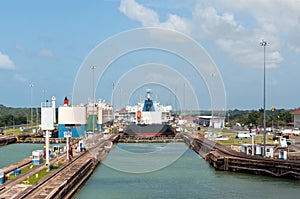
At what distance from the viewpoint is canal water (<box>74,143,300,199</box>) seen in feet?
73.5

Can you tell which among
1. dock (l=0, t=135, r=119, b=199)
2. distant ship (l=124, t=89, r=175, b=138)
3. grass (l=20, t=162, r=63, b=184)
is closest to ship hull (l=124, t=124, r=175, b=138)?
distant ship (l=124, t=89, r=175, b=138)

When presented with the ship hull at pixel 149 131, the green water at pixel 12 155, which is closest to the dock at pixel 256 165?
the green water at pixel 12 155

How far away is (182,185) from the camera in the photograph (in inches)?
998

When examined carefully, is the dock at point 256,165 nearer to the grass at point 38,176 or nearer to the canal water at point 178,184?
the canal water at point 178,184

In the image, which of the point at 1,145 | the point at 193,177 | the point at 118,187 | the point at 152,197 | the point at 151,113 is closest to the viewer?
the point at 152,197

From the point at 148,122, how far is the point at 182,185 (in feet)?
179

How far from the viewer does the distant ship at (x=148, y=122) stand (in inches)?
2944

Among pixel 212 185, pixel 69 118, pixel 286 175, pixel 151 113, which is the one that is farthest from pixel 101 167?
pixel 151 113

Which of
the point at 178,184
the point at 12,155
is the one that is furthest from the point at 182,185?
the point at 12,155

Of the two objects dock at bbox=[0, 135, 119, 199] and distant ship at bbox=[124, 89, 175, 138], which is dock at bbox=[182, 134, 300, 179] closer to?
dock at bbox=[0, 135, 119, 199]

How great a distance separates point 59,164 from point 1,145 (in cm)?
2711

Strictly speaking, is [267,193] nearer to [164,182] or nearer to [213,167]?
[164,182]

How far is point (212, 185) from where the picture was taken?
25562 mm

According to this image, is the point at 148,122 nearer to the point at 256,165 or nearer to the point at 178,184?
the point at 256,165
